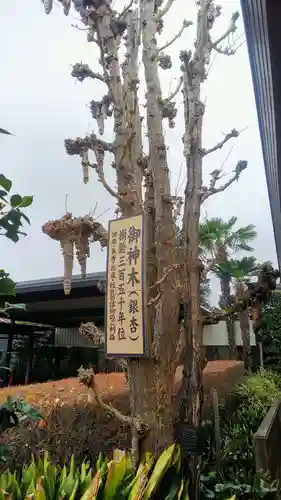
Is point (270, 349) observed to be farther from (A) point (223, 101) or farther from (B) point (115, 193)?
(B) point (115, 193)

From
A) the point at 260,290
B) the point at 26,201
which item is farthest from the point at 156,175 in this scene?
the point at 26,201

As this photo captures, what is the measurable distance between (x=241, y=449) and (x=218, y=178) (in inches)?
119

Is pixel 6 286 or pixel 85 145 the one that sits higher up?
pixel 85 145

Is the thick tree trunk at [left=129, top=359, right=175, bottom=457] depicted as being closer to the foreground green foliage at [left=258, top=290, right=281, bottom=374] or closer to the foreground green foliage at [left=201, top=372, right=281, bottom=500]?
the foreground green foliage at [left=201, top=372, right=281, bottom=500]

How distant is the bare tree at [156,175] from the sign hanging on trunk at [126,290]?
11cm

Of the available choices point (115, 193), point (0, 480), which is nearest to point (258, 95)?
point (115, 193)

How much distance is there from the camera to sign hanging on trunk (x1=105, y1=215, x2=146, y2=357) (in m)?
3.02

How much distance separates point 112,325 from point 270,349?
9.69m

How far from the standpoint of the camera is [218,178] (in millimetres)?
4121

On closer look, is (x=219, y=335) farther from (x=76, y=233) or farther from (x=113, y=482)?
(x=113, y=482)

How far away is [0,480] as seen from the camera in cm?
274

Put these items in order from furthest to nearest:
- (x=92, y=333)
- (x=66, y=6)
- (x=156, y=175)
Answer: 1. (x=66, y=6)
2. (x=156, y=175)
3. (x=92, y=333)

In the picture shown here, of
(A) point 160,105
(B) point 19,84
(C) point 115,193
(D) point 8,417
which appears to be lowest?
(D) point 8,417

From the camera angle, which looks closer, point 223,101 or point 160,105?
point 160,105
